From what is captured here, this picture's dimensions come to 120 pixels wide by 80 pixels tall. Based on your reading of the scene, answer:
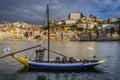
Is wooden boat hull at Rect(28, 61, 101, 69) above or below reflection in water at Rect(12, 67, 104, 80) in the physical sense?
Answer: above

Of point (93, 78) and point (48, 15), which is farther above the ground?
point (48, 15)

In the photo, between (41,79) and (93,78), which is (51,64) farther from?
(93,78)

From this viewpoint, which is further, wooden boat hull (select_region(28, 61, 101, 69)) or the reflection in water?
wooden boat hull (select_region(28, 61, 101, 69))

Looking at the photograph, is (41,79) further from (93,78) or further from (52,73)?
(93,78)

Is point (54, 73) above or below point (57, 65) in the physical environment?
below

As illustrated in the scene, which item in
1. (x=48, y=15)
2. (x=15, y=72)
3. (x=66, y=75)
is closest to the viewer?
(x=66, y=75)

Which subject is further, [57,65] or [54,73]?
[57,65]

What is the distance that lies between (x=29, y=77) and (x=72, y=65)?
668 cm

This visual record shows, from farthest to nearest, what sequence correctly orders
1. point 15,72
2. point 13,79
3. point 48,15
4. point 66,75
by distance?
1. point 48,15
2. point 15,72
3. point 66,75
4. point 13,79

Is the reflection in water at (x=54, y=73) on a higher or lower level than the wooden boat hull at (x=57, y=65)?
lower

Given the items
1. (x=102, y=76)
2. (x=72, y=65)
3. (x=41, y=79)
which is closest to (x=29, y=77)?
(x=41, y=79)

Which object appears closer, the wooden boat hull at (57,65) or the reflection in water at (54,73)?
the reflection in water at (54,73)

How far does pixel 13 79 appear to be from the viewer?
3064 cm

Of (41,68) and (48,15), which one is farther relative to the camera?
(48,15)
